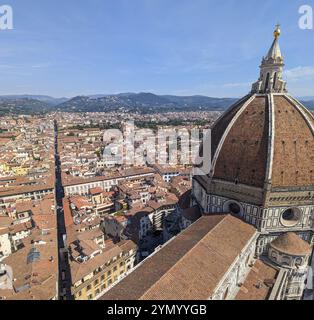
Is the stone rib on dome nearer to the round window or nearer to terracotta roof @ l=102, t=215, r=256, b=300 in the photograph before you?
the round window

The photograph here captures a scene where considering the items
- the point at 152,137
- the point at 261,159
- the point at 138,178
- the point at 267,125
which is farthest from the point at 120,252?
the point at 152,137

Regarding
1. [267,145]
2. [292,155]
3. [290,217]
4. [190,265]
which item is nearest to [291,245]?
[290,217]

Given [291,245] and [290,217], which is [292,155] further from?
[291,245]

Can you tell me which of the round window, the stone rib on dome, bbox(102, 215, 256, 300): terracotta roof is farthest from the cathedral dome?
bbox(102, 215, 256, 300): terracotta roof

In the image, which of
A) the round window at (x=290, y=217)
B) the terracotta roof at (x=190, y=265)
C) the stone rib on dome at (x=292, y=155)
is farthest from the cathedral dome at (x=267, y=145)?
the terracotta roof at (x=190, y=265)

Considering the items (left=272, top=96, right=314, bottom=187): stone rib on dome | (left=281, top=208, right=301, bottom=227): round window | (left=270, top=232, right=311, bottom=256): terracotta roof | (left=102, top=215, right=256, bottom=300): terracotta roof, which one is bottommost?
(left=270, top=232, right=311, bottom=256): terracotta roof

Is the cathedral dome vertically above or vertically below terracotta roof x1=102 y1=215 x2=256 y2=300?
above

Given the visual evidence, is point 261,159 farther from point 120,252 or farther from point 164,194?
point 164,194

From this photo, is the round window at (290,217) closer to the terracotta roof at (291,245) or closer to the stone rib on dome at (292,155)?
the terracotta roof at (291,245)
